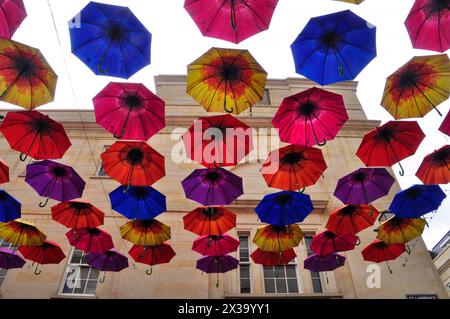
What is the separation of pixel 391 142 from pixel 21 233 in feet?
24.5

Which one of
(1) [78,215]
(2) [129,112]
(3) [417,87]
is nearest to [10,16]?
(2) [129,112]

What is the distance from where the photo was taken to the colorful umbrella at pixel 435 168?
5.31 meters

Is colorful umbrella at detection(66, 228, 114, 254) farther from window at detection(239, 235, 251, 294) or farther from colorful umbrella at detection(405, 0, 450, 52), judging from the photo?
colorful umbrella at detection(405, 0, 450, 52)

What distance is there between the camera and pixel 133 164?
17.3 ft

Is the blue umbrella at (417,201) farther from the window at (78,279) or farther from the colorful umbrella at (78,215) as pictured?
the window at (78,279)

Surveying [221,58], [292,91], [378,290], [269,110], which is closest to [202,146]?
[221,58]

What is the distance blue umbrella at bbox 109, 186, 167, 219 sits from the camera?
5.78 meters

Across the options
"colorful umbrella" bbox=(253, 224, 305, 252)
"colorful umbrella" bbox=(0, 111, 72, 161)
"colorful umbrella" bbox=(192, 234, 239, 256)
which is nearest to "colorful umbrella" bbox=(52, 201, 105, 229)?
"colorful umbrella" bbox=(0, 111, 72, 161)

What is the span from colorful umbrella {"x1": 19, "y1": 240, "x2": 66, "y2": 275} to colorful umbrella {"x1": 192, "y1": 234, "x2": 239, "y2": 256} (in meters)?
3.19

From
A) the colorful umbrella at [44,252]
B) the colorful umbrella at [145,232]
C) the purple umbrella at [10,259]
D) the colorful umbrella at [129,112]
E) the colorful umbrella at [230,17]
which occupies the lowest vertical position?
the purple umbrella at [10,259]

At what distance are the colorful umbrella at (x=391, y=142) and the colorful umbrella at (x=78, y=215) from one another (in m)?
5.24

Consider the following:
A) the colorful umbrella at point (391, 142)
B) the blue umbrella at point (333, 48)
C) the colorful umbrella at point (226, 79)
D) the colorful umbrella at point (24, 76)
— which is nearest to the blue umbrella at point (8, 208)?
the colorful umbrella at point (24, 76)
